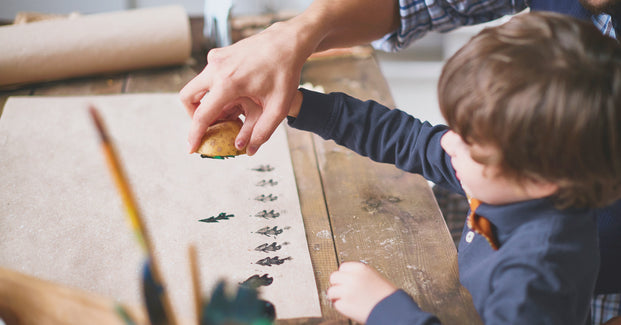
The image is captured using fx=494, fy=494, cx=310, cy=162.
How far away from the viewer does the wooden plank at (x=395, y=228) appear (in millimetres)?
678

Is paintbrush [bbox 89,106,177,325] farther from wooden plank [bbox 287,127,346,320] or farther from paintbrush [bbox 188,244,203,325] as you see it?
wooden plank [bbox 287,127,346,320]

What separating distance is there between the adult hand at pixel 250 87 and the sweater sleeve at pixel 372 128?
6 centimetres

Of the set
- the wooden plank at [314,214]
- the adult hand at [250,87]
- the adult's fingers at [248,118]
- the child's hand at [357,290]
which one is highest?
the adult hand at [250,87]

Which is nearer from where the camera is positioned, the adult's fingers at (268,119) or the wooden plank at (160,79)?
the adult's fingers at (268,119)

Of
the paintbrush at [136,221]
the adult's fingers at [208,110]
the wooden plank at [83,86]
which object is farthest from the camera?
the wooden plank at [83,86]

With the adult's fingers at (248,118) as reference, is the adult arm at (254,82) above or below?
above

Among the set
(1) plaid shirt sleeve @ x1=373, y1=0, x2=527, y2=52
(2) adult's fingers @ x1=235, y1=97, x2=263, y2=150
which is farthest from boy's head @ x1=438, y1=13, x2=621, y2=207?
(1) plaid shirt sleeve @ x1=373, y1=0, x2=527, y2=52

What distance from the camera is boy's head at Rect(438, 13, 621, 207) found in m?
0.49

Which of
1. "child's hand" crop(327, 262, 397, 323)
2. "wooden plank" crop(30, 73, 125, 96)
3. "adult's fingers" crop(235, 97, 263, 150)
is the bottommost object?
"wooden plank" crop(30, 73, 125, 96)

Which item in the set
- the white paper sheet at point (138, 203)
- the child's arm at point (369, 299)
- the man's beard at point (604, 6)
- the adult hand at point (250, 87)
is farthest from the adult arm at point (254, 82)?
the man's beard at point (604, 6)

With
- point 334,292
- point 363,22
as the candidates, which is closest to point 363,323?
point 334,292

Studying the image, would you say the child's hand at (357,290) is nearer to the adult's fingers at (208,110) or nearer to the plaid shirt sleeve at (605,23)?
the adult's fingers at (208,110)

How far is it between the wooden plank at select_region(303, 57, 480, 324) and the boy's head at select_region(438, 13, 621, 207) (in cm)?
20

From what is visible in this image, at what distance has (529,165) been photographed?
53 cm
